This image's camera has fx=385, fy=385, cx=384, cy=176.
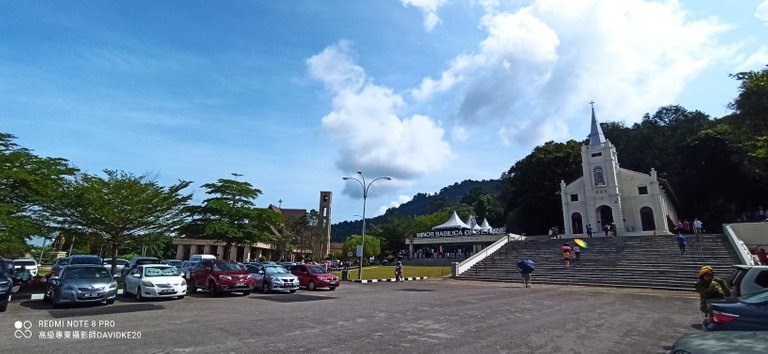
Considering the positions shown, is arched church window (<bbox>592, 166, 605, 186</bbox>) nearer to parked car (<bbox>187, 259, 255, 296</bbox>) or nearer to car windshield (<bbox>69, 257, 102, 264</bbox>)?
parked car (<bbox>187, 259, 255, 296</bbox>)

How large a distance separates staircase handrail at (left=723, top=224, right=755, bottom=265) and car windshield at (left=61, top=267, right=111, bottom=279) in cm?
3096

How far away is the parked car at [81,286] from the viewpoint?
39.3 ft

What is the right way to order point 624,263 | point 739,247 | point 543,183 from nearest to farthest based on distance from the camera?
1. point 739,247
2. point 624,263
3. point 543,183

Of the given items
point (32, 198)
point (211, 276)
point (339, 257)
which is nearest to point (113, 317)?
point (211, 276)

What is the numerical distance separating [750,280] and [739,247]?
2025 centimetres

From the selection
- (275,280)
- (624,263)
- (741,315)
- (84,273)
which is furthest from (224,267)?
(624,263)

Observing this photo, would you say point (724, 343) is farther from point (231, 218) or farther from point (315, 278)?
point (231, 218)

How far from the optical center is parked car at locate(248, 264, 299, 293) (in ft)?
57.9

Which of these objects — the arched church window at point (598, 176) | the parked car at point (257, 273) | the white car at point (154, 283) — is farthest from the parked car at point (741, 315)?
the arched church window at point (598, 176)

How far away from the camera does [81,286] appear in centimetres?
1218

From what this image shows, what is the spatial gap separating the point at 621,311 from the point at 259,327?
35.6 ft

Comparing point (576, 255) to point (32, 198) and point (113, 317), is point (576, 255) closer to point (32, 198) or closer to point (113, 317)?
point (113, 317)

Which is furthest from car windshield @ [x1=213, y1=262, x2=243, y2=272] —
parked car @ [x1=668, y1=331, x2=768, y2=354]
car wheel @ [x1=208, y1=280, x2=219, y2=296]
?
parked car @ [x1=668, y1=331, x2=768, y2=354]

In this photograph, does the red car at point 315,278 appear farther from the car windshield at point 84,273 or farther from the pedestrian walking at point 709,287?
the pedestrian walking at point 709,287
